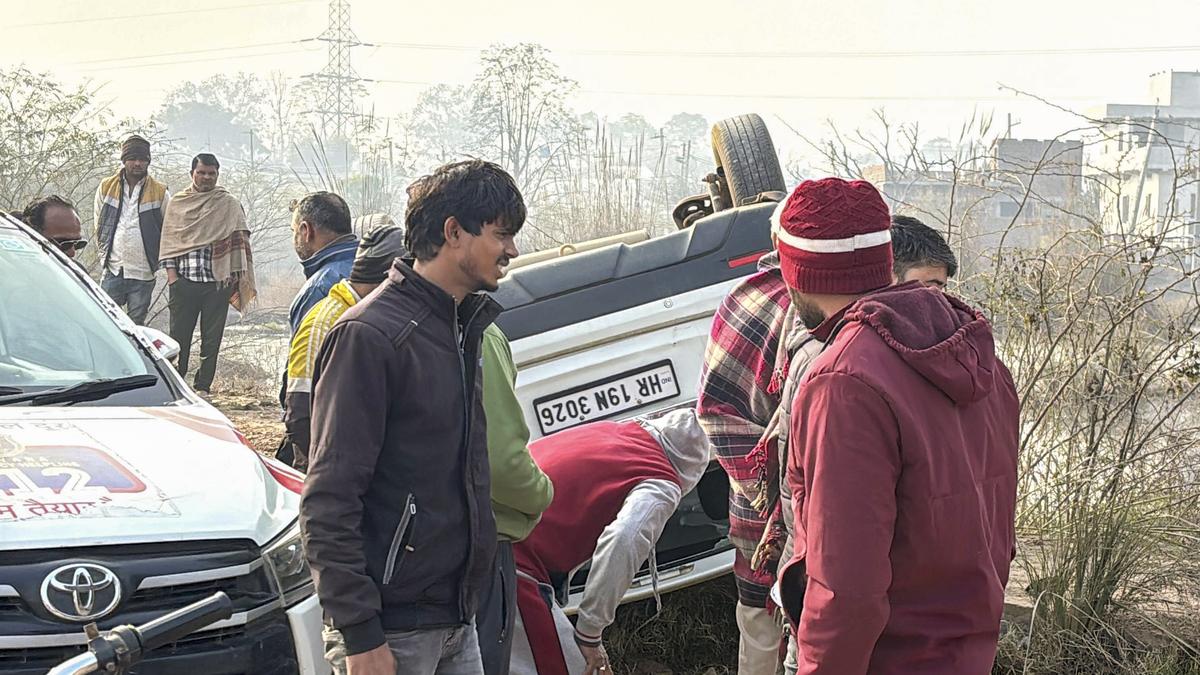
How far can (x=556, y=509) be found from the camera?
403 cm

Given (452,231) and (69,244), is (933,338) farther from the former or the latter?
(69,244)

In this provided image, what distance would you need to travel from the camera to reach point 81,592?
9.23 feet

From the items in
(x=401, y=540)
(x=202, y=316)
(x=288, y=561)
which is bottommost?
(x=202, y=316)

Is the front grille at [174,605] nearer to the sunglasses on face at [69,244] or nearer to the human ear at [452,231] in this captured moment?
the human ear at [452,231]

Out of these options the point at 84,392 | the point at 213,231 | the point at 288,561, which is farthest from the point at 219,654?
the point at 213,231

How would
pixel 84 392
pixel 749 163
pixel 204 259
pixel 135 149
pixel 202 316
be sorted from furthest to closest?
pixel 202 316 → pixel 204 259 → pixel 135 149 → pixel 749 163 → pixel 84 392

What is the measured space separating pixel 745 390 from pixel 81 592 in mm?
1918

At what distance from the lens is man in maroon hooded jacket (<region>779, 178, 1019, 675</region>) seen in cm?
211

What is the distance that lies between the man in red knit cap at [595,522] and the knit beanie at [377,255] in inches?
33.1

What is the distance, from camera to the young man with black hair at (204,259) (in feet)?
31.6

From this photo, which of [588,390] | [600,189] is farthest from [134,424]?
[600,189]

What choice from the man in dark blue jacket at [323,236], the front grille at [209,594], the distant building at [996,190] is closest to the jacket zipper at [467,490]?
the front grille at [209,594]

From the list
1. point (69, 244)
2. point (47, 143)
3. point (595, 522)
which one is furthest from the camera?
point (47, 143)

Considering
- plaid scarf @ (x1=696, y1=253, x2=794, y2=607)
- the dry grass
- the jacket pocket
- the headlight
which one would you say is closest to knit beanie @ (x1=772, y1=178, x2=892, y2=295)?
the jacket pocket
